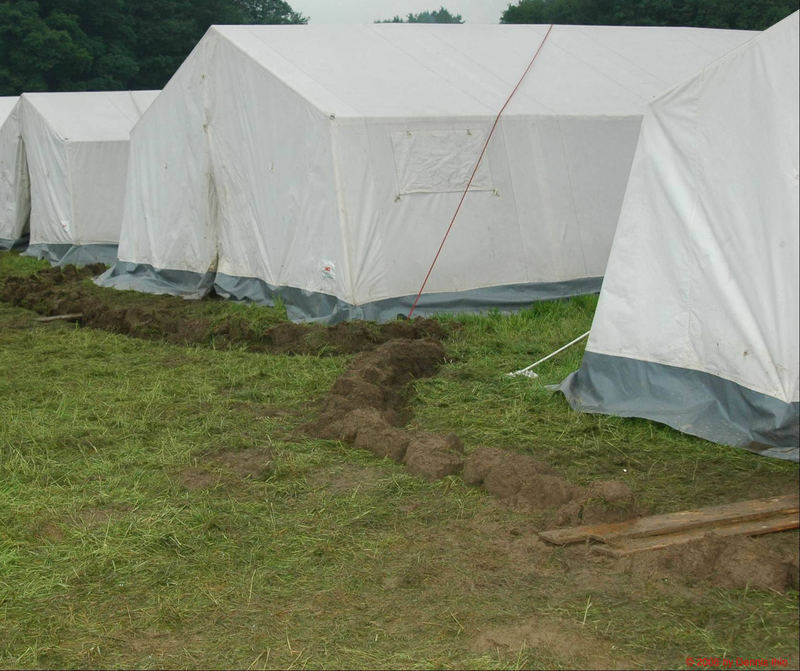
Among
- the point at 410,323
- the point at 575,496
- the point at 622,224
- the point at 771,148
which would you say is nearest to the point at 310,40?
the point at 410,323

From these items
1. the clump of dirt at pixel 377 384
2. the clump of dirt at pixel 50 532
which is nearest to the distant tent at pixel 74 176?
the clump of dirt at pixel 377 384

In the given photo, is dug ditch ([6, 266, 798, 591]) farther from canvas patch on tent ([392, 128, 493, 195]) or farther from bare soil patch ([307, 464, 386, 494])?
canvas patch on tent ([392, 128, 493, 195])

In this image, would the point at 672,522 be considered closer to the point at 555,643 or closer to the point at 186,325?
the point at 555,643

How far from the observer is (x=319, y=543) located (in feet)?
14.5

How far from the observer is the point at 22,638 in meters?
3.69

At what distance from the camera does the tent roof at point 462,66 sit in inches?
404

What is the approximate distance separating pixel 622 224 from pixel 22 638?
4334 millimetres

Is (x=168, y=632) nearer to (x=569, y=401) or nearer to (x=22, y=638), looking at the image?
(x=22, y=638)

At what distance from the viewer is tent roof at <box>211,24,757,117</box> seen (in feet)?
33.7

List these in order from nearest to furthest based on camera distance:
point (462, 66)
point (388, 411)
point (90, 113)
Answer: point (388, 411) < point (462, 66) < point (90, 113)

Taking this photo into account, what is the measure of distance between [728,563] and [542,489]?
43.1 inches

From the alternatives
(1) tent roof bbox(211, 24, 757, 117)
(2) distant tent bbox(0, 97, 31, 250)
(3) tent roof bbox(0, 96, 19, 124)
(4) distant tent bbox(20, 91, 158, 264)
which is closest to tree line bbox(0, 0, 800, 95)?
(3) tent roof bbox(0, 96, 19, 124)

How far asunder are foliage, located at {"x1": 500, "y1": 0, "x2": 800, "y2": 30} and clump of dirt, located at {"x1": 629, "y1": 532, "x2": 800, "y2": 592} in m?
30.6

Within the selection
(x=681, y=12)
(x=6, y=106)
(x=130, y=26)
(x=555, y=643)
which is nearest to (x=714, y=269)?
(x=555, y=643)
